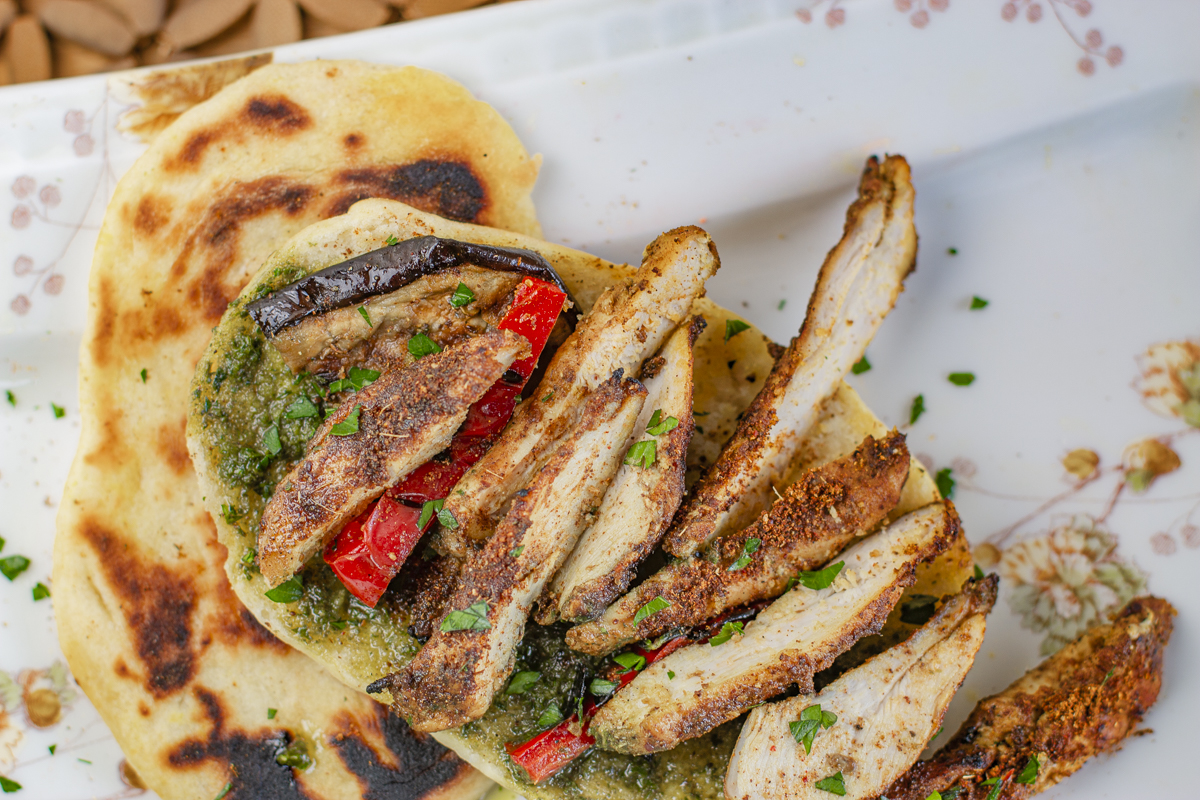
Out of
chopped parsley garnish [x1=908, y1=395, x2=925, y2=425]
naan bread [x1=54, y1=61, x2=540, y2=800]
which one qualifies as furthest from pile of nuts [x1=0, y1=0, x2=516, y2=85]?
chopped parsley garnish [x1=908, y1=395, x2=925, y2=425]

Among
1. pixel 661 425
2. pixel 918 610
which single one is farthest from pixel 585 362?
pixel 918 610


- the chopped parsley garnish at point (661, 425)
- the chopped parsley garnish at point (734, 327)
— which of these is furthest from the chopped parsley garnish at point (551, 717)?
the chopped parsley garnish at point (734, 327)

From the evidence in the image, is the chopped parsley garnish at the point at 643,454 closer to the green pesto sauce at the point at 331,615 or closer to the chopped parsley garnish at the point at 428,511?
the chopped parsley garnish at the point at 428,511

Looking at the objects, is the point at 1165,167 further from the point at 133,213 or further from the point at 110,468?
the point at 110,468

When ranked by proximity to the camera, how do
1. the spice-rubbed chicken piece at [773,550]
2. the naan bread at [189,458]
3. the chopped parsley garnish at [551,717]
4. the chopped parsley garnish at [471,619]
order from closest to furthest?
the chopped parsley garnish at [471,619] → the spice-rubbed chicken piece at [773,550] → the chopped parsley garnish at [551,717] → the naan bread at [189,458]

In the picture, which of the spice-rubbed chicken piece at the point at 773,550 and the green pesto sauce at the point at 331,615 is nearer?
the spice-rubbed chicken piece at the point at 773,550

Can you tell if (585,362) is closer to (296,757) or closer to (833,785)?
(833,785)
